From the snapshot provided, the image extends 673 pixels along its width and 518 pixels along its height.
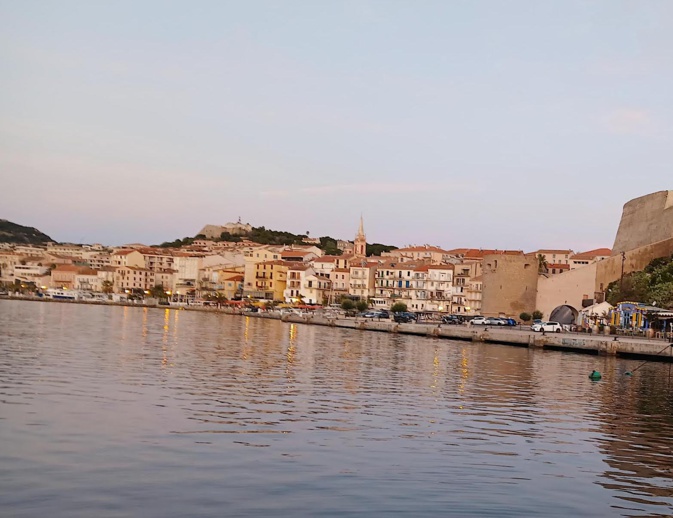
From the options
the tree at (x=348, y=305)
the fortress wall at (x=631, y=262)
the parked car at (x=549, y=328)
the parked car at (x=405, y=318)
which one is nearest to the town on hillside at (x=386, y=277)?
the fortress wall at (x=631, y=262)

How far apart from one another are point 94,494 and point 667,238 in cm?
4795

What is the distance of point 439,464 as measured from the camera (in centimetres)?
1041

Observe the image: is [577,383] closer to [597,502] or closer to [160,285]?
[597,502]

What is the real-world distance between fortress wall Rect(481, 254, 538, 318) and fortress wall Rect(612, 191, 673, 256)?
6.71 meters

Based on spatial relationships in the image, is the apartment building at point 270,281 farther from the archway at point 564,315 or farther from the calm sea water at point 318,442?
the calm sea water at point 318,442

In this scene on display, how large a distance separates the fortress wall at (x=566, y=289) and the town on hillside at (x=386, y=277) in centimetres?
7

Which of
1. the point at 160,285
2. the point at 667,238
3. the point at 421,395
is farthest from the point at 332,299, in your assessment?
the point at 421,395

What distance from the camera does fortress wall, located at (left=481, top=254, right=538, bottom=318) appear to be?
6022 centimetres

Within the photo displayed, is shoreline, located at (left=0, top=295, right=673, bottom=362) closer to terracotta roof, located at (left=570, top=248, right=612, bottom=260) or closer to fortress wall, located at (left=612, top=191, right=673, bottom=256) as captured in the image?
fortress wall, located at (left=612, top=191, right=673, bottom=256)

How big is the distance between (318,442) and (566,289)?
49.4 metres

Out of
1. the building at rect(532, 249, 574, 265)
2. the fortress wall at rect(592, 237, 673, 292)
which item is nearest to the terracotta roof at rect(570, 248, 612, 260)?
the building at rect(532, 249, 574, 265)

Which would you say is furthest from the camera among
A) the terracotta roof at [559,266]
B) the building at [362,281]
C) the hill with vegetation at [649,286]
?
the terracotta roof at [559,266]

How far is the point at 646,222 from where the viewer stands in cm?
5734

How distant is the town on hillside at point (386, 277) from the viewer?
5372 cm
